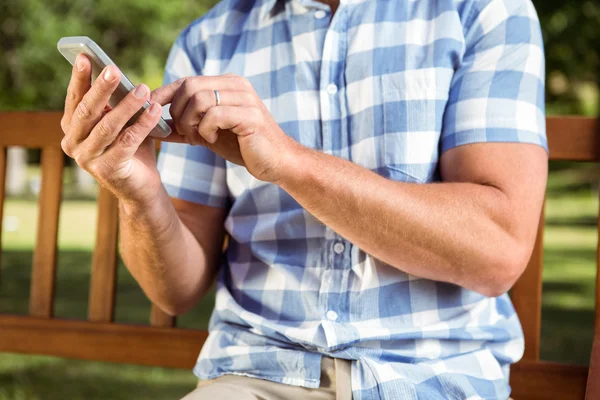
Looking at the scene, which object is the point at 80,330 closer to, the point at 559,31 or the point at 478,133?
the point at 478,133

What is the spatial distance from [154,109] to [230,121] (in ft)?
0.42

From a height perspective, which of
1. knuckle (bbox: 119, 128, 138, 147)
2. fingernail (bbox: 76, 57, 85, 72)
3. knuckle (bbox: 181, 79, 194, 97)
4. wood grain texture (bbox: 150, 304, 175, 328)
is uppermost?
fingernail (bbox: 76, 57, 85, 72)

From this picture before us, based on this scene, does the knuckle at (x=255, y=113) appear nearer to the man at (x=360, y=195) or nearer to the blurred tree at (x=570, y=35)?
the man at (x=360, y=195)

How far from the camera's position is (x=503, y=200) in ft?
4.48

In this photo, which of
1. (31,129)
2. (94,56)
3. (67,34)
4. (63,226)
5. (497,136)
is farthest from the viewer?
(67,34)

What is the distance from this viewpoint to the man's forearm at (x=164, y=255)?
4.84ft

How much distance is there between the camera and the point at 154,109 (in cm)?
115

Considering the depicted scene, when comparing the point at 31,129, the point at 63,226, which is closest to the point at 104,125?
the point at 31,129

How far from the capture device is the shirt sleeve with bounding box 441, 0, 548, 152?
4.65 feet

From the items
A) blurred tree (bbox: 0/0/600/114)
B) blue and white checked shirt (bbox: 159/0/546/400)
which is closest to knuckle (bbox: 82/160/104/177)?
blue and white checked shirt (bbox: 159/0/546/400)

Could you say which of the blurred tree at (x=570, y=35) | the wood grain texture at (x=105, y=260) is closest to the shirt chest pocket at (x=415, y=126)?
the wood grain texture at (x=105, y=260)

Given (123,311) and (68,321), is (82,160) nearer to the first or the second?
(68,321)

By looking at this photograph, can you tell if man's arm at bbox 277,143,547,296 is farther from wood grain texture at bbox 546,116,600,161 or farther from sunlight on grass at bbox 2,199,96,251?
sunlight on grass at bbox 2,199,96,251

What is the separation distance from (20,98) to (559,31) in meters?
15.7
